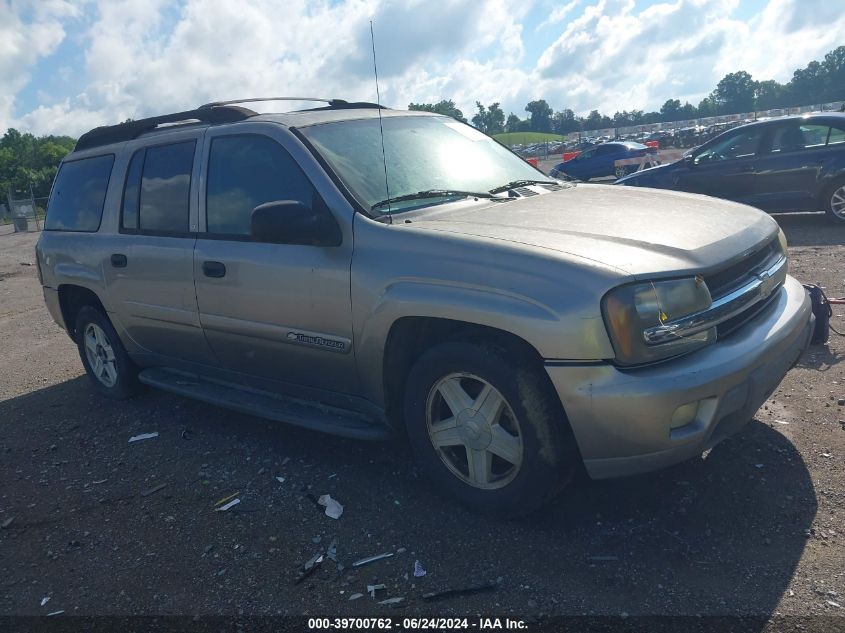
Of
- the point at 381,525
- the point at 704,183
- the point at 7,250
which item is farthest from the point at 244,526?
the point at 7,250

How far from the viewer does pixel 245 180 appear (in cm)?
416

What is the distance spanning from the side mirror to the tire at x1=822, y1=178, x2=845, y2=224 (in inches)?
341

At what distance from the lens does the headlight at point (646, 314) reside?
9.04 feet

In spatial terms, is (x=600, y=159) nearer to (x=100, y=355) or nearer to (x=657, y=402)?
(x=100, y=355)

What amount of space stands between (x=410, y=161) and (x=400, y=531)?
6.54ft

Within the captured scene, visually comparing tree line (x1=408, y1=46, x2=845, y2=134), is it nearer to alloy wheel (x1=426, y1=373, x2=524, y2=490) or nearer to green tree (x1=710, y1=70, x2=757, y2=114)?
green tree (x1=710, y1=70, x2=757, y2=114)

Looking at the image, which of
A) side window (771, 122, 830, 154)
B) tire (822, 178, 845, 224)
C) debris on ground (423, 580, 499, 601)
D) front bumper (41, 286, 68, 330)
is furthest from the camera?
side window (771, 122, 830, 154)

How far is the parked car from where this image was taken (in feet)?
32.2

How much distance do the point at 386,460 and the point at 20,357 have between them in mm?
5462

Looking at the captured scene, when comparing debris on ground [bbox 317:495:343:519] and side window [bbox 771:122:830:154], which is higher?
side window [bbox 771:122:830:154]

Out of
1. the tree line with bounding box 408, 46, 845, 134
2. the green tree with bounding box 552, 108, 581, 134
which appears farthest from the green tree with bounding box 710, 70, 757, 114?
the green tree with bounding box 552, 108, 581, 134

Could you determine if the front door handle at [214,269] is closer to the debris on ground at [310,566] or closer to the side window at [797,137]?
the debris on ground at [310,566]

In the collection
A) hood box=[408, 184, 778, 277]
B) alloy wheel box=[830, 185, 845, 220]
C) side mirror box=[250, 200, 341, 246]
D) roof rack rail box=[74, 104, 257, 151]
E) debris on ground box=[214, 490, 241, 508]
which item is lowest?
debris on ground box=[214, 490, 241, 508]

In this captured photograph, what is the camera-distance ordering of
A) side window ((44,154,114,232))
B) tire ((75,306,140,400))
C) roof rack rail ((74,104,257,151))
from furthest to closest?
tire ((75,306,140,400))
side window ((44,154,114,232))
roof rack rail ((74,104,257,151))
